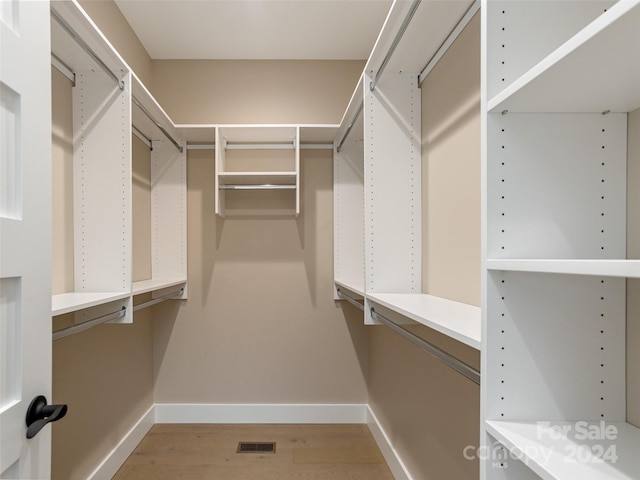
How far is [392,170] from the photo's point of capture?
185 centimetres

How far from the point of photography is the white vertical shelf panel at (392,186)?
72.2 inches

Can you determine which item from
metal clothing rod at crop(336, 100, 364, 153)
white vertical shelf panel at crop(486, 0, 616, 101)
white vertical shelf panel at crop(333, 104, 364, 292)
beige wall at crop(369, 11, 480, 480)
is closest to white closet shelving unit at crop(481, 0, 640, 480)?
white vertical shelf panel at crop(486, 0, 616, 101)

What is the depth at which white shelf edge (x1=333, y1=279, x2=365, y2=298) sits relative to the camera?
6.49 feet

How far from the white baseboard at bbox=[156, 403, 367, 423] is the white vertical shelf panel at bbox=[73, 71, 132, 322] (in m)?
1.44

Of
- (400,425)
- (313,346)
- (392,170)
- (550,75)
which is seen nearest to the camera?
(550,75)

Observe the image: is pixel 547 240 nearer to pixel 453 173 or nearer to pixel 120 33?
pixel 453 173

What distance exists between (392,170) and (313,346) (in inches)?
63.8

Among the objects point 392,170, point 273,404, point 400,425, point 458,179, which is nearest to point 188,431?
point 273,404

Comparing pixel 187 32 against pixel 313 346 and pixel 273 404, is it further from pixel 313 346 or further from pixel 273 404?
pixel 273 404

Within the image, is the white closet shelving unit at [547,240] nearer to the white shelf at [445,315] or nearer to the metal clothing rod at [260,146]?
the white shelf at [445,315]

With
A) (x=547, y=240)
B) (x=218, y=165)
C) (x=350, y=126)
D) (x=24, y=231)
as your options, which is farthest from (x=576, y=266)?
(x=218, y=165)

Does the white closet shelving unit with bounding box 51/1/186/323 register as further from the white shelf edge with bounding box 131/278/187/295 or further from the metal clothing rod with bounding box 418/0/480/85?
the metal clothing rod with bounding box 418/0/480/85

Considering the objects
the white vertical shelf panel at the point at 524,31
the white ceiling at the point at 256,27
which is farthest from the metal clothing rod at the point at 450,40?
the white ceiling at the point at 256,27

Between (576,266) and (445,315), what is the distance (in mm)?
653
